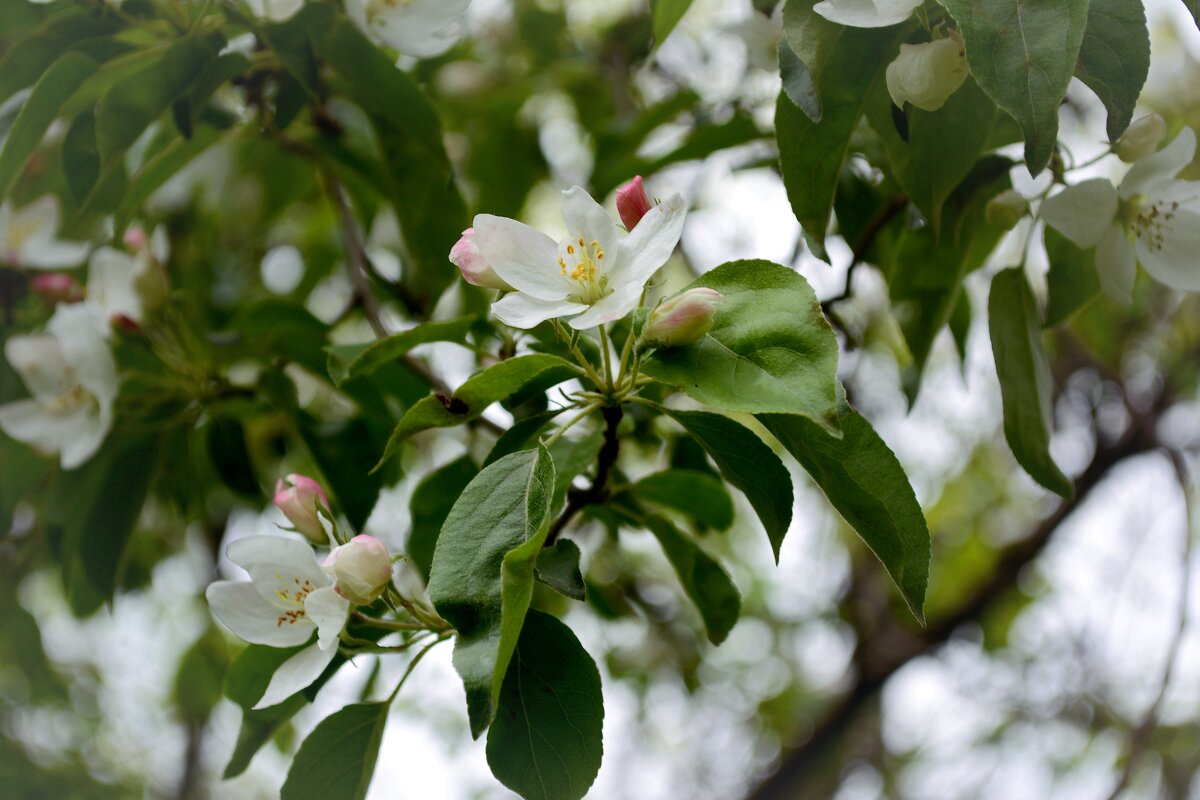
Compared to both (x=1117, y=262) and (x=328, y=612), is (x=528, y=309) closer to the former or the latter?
(x=328, y=612)

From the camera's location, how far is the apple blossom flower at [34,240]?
4.68ft

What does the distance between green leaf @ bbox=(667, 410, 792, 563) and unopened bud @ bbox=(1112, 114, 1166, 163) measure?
433 mm

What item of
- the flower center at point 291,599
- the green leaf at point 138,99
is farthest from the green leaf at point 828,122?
the green leaf at point 138,99

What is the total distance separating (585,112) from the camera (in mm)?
2096

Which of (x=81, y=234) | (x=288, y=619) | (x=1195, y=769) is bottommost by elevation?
(x=1195, y=769)

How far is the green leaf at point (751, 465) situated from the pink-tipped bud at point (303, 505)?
0.97 ft

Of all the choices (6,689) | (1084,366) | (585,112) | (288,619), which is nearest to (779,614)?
(1084,366)

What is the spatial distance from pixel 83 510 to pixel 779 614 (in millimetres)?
2034

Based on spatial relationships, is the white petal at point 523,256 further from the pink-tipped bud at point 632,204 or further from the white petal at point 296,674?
the white petal at point 296,674

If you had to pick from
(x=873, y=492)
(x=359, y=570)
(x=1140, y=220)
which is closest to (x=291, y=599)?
(x=359, y=570)

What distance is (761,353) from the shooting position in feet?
2.13

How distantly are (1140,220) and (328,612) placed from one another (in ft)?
2.44

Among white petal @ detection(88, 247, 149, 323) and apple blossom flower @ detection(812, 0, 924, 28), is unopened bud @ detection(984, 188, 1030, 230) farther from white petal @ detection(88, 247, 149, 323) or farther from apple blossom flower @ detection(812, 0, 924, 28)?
white petal @ detection(88, 247, 149, 323)

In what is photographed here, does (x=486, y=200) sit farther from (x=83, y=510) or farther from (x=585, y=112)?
(x=83, y=510)
